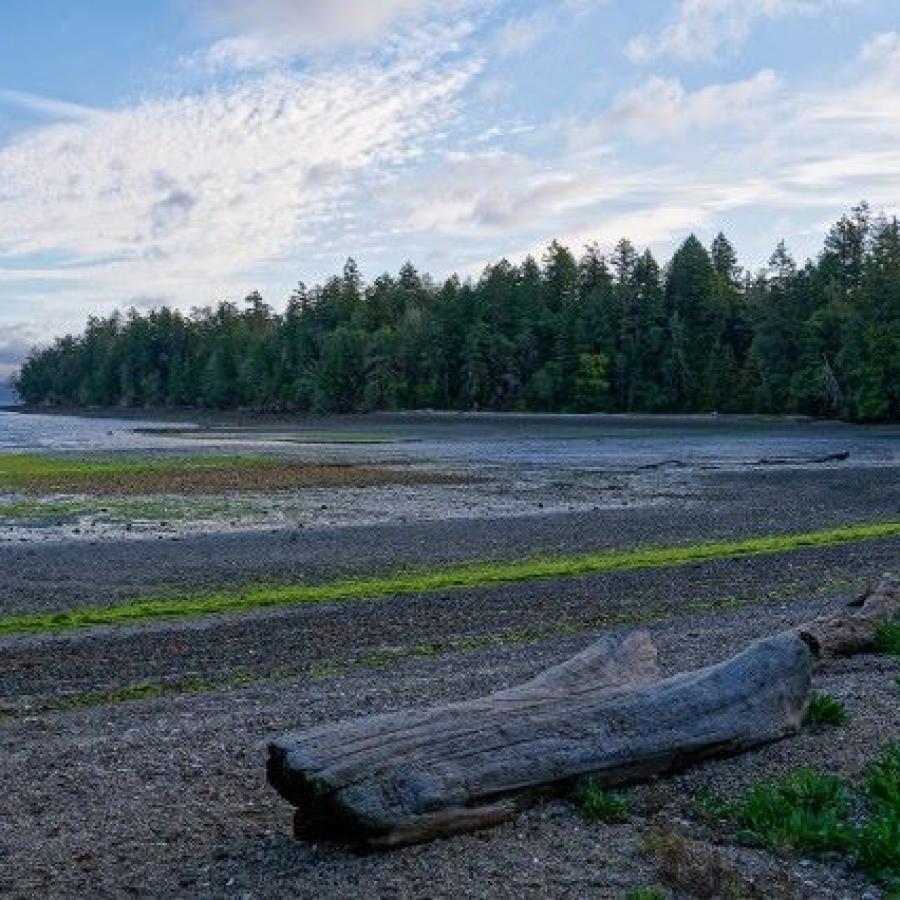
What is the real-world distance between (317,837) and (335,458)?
188 feet

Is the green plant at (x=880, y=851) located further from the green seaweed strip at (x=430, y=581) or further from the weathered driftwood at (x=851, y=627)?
the green seaweed strip at (x=430, y=581)

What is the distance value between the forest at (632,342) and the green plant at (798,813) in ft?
327

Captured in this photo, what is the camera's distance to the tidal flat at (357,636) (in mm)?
7316

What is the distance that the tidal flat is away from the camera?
7.32 meters

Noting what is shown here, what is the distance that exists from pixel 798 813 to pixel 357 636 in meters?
9.86

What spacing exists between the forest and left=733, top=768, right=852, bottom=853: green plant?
327ft

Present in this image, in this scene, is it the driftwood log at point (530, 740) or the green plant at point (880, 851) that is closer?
the green plant at point (880, 851)

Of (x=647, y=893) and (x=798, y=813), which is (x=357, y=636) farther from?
(x=647, y=893)

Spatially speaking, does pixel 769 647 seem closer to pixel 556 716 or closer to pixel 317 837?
pixel 556 716

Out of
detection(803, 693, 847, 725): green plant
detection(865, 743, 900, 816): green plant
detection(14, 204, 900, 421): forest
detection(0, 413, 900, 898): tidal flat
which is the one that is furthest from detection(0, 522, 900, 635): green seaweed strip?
detection(14, 204, 900, 421): forest

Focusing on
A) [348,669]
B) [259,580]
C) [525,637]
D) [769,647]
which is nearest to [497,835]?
[769,647]

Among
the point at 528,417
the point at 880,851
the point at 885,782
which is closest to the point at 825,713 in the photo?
the point at 885,782

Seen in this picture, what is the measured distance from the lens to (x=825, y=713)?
959cm

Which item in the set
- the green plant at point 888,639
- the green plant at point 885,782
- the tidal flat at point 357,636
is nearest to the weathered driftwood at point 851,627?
the green plant at point 888,639
